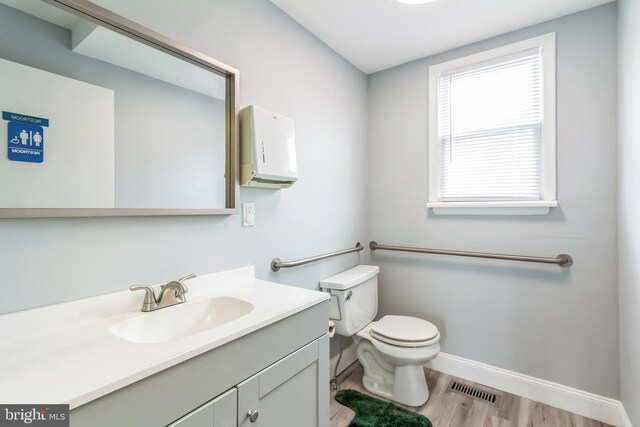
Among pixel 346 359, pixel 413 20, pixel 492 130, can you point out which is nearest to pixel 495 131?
pixel 492 130

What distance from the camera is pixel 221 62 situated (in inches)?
52.6

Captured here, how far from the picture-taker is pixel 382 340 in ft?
5.96

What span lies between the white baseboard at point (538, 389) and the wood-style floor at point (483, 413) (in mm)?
37

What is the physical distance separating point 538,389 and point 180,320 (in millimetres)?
2143

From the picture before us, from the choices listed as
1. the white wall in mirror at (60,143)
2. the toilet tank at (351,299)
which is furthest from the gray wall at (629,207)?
the white wall in mirror at (60,143)

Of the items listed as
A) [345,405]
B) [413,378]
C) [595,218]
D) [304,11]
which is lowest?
[345,405]

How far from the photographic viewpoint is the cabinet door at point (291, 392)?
899 millimetres

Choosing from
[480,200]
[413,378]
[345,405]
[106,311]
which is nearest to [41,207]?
[106,311]

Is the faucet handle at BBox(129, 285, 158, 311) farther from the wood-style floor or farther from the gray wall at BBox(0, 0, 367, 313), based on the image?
the wood-style floor

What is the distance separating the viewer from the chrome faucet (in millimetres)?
1046

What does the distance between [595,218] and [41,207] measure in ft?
8.35

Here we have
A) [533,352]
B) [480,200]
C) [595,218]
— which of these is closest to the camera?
[595,218]

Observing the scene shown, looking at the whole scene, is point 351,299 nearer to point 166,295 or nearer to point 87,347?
point 166,295

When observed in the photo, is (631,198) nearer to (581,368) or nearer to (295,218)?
(581,368)
